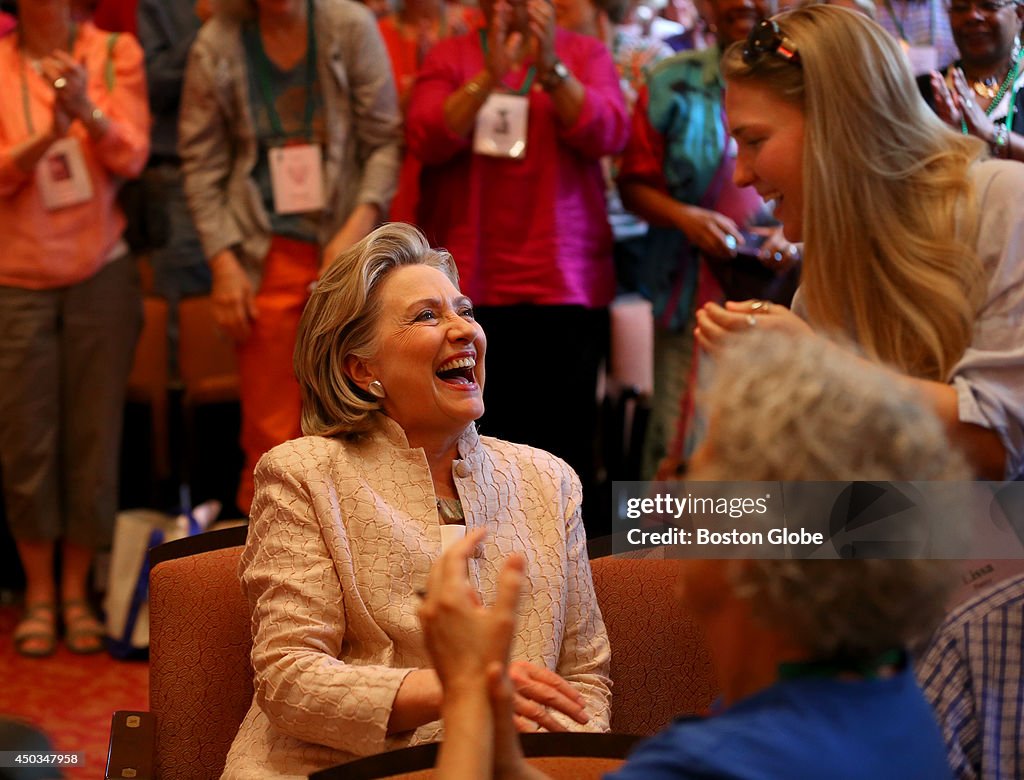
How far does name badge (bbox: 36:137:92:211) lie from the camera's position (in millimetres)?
4016

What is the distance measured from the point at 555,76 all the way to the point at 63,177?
5.07 ft

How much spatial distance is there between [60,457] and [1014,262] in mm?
3203

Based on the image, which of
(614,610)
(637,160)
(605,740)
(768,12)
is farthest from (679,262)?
(605,740)

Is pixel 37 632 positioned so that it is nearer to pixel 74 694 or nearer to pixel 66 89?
pixel 74 694

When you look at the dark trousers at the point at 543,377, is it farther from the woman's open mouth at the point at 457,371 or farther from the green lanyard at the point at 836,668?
the green lanyard at the point at 836,668

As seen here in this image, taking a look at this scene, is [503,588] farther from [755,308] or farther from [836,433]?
[755,308]

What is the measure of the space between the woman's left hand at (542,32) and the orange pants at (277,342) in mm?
917

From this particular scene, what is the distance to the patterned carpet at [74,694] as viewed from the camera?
350cm

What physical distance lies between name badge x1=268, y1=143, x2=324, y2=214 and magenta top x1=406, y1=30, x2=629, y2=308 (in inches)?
12.2

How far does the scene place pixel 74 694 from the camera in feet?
12.4

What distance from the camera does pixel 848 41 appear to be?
6.73ft

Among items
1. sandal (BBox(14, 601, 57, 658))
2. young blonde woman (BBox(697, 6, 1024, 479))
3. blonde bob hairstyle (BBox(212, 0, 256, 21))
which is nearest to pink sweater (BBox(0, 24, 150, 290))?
blonde bob hairstyle (BBox(212, 0, 256, 21))

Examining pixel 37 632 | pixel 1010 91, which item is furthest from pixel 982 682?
pixel 37 632

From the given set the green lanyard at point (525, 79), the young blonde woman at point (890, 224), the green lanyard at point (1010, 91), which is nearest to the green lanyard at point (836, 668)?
the young blonde woman at point (890, 224)
